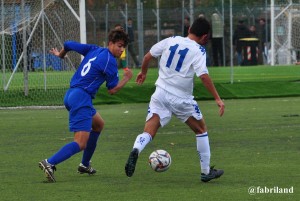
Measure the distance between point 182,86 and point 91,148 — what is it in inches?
58.6

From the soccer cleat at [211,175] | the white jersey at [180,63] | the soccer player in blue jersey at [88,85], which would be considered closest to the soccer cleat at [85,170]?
the soccer player in blue jersey at [88,85]

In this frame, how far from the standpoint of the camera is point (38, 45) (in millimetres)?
24844

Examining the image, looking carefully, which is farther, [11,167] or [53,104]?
[53,104]

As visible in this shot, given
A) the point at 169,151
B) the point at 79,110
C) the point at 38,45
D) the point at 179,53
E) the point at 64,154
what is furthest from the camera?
the point at 38,45

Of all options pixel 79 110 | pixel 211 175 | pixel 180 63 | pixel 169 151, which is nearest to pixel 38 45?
pixel 169 151

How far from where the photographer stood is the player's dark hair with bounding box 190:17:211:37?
1086 cm

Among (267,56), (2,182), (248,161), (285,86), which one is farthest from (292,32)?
(2,182)

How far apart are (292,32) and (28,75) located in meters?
14.8

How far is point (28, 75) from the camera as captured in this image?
80.7 feet

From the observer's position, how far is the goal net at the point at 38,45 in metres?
24.4

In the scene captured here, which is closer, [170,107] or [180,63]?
[180,63]

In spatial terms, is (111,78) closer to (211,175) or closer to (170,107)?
(170,107)

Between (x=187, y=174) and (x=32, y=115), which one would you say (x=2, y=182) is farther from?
(x=32, y=115)

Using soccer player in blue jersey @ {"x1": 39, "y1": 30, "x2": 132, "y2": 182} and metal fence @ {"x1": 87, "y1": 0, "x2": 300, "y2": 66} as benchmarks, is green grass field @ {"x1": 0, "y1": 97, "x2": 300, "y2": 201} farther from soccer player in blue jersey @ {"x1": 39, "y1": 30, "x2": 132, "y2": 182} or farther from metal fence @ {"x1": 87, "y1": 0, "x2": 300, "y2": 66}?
metal fence @ {"x1": 87, "y1": 0, "x2": 300, "y2": 66}
